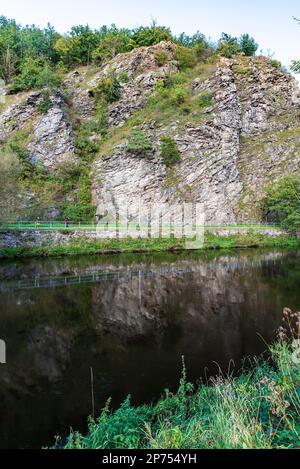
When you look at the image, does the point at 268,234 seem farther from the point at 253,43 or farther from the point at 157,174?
the point at 253,43

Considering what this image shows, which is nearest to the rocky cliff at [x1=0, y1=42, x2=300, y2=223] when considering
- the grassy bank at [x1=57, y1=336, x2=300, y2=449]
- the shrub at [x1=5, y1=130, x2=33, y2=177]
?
the shrub at [x1=5, y1=130, x2=33, y2=177]

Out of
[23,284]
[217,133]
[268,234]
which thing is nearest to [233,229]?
[268,234]

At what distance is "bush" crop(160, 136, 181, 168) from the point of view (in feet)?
154

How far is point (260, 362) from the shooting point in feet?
30.7

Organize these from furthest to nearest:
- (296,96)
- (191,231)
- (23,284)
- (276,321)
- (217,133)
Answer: (296,96), (217,133), (191,231), (23,284), (276,321)

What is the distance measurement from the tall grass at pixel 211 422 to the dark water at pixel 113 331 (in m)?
1.00

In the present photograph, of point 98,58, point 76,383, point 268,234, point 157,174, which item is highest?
point 98,58

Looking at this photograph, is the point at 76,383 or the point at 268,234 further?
the point at 268,234

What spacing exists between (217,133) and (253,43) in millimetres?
31915

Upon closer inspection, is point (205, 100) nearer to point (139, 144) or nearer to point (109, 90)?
point (139, 144)

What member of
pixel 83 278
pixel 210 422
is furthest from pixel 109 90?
pixel 210 422

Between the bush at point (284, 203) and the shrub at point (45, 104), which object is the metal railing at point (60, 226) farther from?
the shrub at point (45, 104)

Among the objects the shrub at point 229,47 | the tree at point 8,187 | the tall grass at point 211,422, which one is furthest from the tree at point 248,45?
the tall grass at point 211,422

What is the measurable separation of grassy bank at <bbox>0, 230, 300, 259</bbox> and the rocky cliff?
6195 mm
